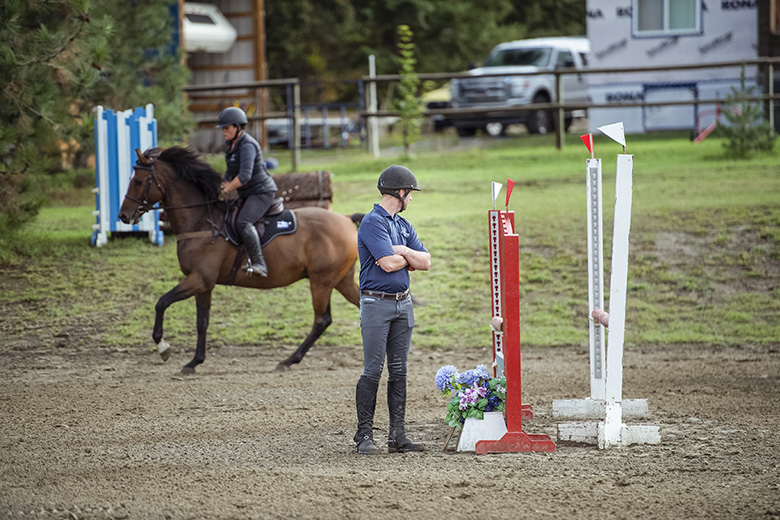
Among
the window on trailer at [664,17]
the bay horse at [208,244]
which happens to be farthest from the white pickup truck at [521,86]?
the bay horse at [208,244]

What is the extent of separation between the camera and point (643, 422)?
7.31 m

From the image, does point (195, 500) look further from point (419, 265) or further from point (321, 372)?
point (321, 372)

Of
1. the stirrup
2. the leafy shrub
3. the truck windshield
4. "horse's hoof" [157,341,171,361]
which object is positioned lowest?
"horse's hoof" [157,341,171,361]

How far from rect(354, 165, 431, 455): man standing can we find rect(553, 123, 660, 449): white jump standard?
1.20 meters

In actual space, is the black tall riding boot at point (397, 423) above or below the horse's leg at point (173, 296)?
below

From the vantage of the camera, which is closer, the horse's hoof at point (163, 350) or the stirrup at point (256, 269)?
the horse's hoof at point (163, 350)

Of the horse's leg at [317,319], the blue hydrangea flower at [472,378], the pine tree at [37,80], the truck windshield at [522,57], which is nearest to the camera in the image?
the blue hydrangea flower at [472,378]

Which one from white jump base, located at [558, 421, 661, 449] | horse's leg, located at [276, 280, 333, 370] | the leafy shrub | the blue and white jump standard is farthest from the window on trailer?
→ white jump base, located at [558, 421, 661, 449]

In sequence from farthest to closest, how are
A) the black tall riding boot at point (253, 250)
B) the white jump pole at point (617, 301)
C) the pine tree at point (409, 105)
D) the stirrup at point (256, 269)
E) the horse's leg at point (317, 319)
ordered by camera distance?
the pine tree at point (409, 105) < the horse's leg at point (317, 319) < the stirrup at point (256, 269) < the black tall riding boot at point (253, 250) < the white jump pole at point (617, 301)

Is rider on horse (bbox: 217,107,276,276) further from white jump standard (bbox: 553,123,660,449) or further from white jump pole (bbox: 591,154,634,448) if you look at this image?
white jump pole (bbox: 591,154,634,448)

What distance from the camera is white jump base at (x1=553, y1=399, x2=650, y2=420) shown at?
7.39 m

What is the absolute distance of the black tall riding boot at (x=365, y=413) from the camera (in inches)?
258

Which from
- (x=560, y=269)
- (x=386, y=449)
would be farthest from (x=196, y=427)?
(x=560, y=269)

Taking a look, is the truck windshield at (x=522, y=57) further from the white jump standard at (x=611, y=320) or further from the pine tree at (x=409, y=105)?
the white jump standard at (x=611, y=320)
